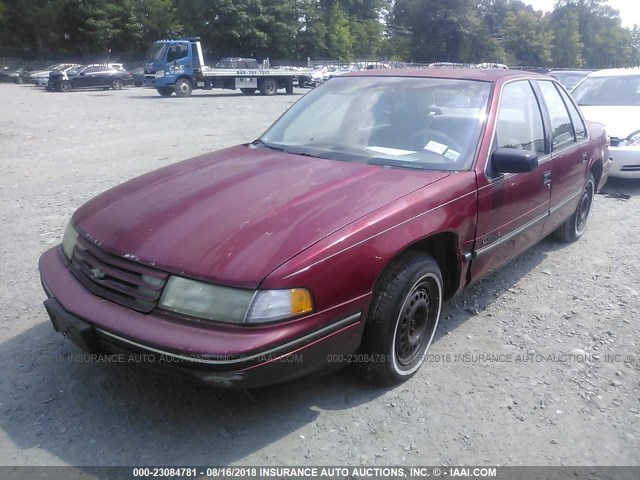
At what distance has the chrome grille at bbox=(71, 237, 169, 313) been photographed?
241 cm

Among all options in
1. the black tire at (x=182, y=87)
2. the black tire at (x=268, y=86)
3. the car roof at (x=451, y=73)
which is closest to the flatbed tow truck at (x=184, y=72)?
the black tire at (x=182, y=87)

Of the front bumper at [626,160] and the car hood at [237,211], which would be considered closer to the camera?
the car hood at [237,211]

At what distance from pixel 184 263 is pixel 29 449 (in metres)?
1.10

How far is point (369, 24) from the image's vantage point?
209ft

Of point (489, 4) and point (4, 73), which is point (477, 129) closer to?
point (4, 73)

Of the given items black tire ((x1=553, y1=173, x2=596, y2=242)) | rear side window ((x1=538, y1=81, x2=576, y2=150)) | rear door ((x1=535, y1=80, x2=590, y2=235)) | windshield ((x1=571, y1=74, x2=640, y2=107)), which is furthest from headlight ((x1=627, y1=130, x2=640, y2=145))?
rear side window ((x1=538, y1=81, x2=576, y2=150))

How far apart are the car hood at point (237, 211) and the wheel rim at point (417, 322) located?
56 cm

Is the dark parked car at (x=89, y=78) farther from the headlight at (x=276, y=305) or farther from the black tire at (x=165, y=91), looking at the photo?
the headlight at (x=276, y=305)

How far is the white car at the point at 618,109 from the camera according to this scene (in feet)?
23.7

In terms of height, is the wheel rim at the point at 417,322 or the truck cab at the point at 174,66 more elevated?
the truck cab at the point at 174,66

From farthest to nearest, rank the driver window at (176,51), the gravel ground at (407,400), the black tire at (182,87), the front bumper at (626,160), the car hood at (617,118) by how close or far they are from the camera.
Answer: the black tire at (182,87) → the driver window at (176,51) → the car hood at (617,118) → the front bumper at (626,160) → the gravel ground at (407,400)

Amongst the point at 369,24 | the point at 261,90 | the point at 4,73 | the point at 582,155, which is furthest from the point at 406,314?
the point at 369,24

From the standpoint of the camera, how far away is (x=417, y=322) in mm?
3076

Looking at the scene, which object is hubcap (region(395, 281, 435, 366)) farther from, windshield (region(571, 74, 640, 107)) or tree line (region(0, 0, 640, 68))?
tree line (region(0, 0, 640, 68))
